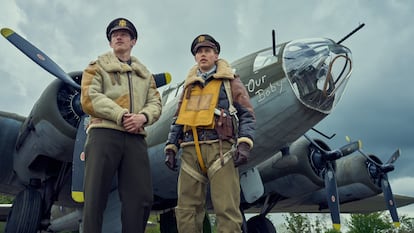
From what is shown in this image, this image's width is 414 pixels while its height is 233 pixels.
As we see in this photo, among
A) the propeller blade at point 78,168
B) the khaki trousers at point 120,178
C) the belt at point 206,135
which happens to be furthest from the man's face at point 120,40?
the propeller blade at point 78,168

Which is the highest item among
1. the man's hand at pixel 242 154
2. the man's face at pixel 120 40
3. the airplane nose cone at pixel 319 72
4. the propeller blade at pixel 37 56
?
the propeller blade at pixel 37 56

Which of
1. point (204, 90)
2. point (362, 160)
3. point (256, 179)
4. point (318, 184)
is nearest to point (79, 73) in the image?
point (256, 179)

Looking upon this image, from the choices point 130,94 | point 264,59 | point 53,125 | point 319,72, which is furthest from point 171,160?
point 53,125

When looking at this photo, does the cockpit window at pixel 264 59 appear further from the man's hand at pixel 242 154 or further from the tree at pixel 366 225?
the tree at pixel 366 225

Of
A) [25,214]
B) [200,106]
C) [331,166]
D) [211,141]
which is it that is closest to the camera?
[211,141]

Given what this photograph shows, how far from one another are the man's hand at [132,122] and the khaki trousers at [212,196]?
485 millimetres

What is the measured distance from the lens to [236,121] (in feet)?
11.0

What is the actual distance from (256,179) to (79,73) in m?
3.15

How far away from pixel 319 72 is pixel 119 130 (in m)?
3.12

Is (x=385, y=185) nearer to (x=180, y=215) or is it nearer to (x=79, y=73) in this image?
(x=79, y=73)

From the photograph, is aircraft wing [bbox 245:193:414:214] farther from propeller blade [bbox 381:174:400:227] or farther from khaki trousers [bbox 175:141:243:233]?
khaki trousers [bbox 175:141:243:233]

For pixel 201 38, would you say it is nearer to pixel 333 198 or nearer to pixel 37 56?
pixel 37 56

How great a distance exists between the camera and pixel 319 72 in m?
5.30

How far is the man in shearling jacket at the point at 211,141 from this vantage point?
10.3ft
